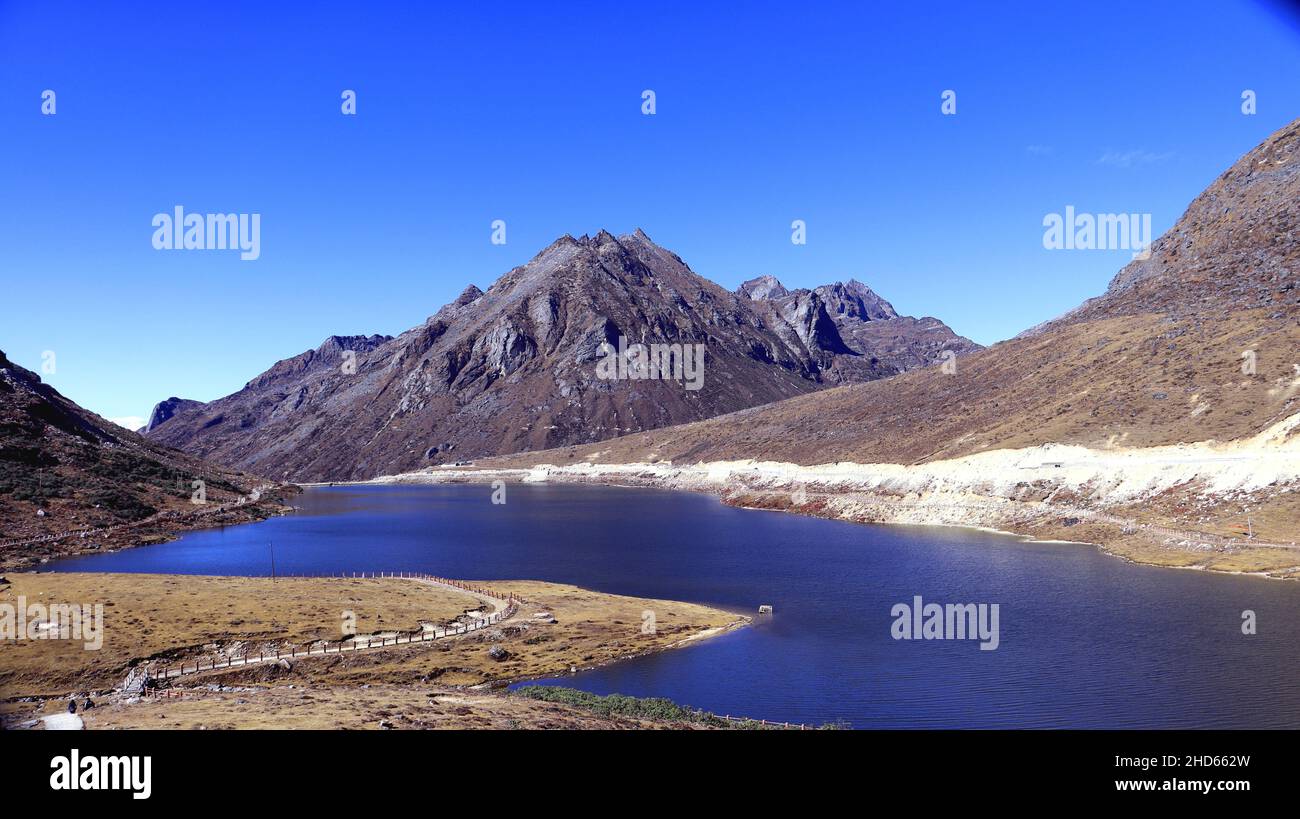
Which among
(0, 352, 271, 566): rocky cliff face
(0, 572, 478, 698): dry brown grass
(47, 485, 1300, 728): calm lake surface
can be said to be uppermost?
(0, 352, 271, 566): rocky cliff face

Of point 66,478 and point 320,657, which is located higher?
point 66,478

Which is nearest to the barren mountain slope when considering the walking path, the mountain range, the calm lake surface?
the mountain range

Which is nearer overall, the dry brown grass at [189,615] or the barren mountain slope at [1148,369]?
the dry brown grass at [189,615]

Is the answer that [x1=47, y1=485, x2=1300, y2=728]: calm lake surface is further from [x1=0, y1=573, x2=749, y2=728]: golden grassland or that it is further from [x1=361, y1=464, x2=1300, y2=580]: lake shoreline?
[x1=0, y1=573, x2=749, y2=728]: golden grassland

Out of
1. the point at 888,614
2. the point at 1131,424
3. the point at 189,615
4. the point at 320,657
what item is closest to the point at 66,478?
the point at 189,615

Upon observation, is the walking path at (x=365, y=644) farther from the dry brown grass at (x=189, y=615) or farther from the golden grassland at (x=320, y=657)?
the dry brown grass at (x=189, y=615)

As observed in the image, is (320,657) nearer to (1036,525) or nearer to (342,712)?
(342,712)

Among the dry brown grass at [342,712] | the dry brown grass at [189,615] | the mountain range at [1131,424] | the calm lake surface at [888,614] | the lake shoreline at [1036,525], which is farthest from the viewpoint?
the mountain range at [1131,424]

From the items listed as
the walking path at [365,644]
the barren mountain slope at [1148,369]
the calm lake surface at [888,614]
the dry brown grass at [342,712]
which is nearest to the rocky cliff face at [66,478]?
the calm lake surface at [888,614]
